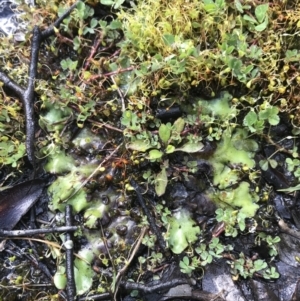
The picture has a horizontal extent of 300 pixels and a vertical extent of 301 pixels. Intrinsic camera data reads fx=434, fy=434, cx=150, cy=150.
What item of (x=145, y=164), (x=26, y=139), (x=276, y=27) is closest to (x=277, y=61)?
A: (x=276, y=27)

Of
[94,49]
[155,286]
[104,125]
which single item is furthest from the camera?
[94,49]

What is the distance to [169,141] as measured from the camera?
2033 millimetres

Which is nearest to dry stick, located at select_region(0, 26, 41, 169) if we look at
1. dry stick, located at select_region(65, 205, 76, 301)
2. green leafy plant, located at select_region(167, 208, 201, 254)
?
dry stick, located at select_region(65, 205, 76, 301)

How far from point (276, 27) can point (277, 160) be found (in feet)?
2.13

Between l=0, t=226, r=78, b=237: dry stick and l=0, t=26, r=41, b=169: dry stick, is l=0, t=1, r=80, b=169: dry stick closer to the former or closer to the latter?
l=0, t=26, r=41, b=169: dry stick

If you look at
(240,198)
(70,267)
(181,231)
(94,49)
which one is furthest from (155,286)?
(94,49)

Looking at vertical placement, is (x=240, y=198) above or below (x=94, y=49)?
below

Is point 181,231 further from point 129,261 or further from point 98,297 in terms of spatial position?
point 98,297

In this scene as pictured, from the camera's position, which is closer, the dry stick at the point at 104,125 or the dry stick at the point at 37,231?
the dry stick at the point at 37,231

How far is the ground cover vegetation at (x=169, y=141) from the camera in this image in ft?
6.52

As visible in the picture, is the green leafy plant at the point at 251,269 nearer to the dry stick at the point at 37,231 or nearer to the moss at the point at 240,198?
the moss at the point at 240,198

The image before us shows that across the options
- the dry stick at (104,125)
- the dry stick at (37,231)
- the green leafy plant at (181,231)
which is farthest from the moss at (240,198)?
the dry stick at (37,231)

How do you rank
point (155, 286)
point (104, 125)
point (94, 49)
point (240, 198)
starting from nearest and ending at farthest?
point (155, 286) < point (240, 198) < point (104, 125) < point (94, 49)

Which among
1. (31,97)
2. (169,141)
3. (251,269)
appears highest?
(31,97)
